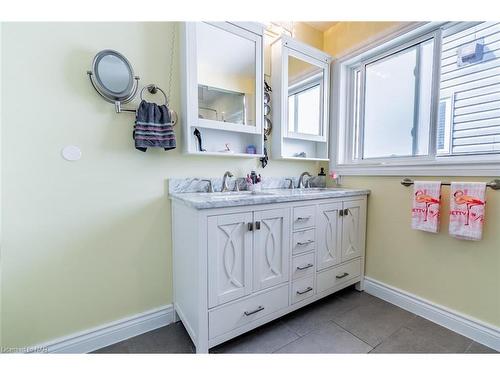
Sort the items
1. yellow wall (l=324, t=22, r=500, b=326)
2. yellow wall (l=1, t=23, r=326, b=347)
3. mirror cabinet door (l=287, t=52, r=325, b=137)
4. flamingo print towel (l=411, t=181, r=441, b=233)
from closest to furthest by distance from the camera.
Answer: yellow wall (l=1, t=23, r=326, b=347) → yellow wall (l=324, t=22, r=500, b=326) → flamingo print towel (l=411, t=181, r=441, b=233) → mirror cabinet door (l=287, t=52, r=325, b=137)

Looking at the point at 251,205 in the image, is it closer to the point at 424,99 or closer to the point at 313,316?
the point at 313,316

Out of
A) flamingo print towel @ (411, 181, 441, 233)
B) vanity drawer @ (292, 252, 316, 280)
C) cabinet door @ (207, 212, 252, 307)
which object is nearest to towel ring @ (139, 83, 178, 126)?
cabinet door @ (207, 212, 252, 307)

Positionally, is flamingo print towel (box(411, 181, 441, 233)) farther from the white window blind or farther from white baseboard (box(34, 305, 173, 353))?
white baseboard (box(34, 305, 173, 353))

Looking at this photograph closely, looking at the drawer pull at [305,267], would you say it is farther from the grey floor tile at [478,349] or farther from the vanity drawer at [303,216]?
the grey floor tile at [478,349]

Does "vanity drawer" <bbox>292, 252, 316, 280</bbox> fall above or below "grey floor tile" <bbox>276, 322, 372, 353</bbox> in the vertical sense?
above

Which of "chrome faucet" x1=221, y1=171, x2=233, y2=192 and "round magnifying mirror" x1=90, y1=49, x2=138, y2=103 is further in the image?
"chrome faucet" x1=221, y1=171, x2=233, y2=192

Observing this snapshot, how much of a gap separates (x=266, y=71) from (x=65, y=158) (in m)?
1.62

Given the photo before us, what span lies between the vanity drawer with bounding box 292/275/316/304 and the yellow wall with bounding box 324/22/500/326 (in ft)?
2.36

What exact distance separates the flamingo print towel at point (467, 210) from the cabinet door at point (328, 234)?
0.68 meters

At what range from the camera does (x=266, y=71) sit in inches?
77.2

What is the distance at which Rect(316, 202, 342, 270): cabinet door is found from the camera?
5.37ft

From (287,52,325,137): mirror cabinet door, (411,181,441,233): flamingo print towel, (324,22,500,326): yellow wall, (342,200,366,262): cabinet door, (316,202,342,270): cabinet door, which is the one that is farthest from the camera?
(287,52,325,137): mirror cabinet door

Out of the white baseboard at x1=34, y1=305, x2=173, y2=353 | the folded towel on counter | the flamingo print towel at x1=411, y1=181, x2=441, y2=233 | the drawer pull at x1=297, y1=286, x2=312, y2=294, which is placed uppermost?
the folded towel on counter

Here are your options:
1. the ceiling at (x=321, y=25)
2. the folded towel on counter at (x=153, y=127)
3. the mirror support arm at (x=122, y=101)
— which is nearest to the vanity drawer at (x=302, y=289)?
the folded towel on counter at (x=153, y=127)
